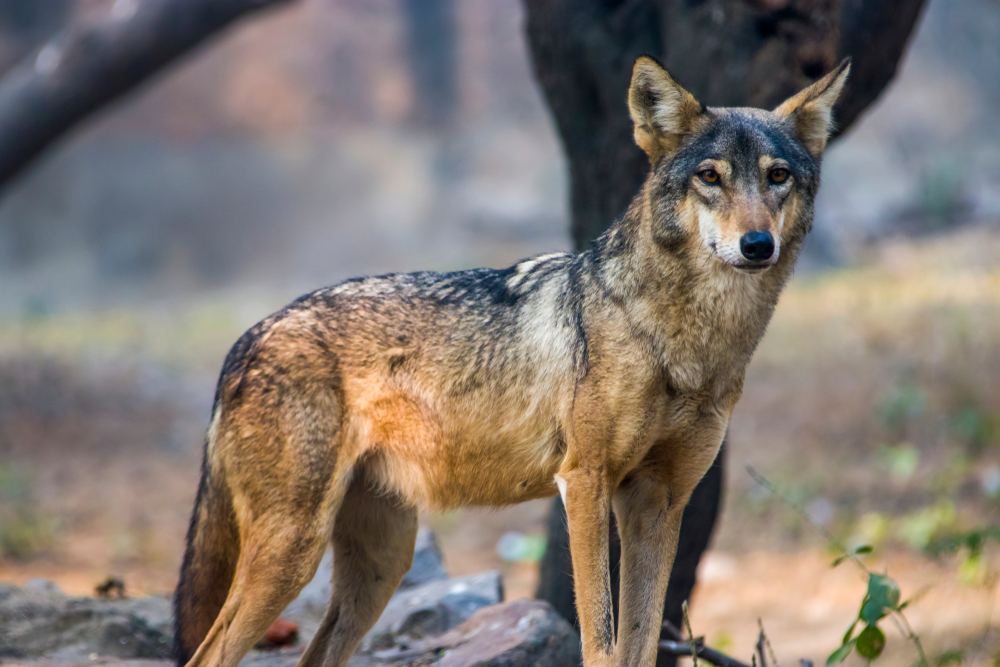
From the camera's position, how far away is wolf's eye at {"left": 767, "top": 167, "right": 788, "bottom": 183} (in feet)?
10.3

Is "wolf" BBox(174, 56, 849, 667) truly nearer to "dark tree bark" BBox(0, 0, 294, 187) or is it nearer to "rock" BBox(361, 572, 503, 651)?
"rock" BBox(361, 572, 503, 651)

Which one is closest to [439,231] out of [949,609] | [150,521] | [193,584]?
[150,521]

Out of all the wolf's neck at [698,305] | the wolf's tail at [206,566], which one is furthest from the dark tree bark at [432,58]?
the wolf's neck at [698,305]

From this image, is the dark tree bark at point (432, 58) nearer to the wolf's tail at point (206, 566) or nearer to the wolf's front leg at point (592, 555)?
the wolf's tail at point (206, 566)

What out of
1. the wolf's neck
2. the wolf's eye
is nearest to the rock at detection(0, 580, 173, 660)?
the wolf's neck

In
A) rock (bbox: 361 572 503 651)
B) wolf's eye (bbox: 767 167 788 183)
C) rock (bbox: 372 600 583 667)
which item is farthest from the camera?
rock (bbox: 361 572 503 651)

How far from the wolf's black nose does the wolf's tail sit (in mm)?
2182

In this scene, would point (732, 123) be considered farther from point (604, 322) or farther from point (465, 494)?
point (465, 494)

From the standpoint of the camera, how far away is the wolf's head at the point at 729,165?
303 cm

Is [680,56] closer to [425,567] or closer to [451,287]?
[451,287]

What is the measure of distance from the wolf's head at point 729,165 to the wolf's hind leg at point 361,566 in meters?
1.70

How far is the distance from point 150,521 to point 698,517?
6.00 meters

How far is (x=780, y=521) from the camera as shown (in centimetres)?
854

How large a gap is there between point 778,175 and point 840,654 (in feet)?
5.25
